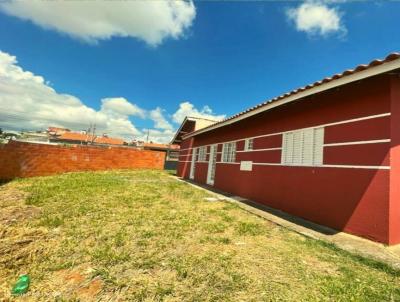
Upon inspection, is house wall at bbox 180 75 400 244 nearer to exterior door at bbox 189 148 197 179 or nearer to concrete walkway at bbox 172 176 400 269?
concrete walkway at bbox 172 176 400 269

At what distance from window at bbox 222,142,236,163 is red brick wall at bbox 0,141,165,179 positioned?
1024cm

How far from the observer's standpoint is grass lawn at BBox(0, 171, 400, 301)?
9.57 ft

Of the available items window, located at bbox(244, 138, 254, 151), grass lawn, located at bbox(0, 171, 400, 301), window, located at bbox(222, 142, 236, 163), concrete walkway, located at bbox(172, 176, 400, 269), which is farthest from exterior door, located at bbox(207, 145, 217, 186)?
grass lawn, located at bbox(0, 171, 400, 301)

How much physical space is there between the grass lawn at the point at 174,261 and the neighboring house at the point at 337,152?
1.23 m

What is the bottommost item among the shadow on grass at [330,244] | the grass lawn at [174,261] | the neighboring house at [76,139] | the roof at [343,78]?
the grass lawn at [174,261]

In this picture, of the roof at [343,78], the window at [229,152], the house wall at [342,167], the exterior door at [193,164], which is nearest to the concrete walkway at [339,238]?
the house wall at [342,167]

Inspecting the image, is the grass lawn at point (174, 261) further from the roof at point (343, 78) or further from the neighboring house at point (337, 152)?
the roof at point (343, 78)

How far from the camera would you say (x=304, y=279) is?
3.24 m

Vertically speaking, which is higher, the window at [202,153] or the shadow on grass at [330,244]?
the window at [202,153]

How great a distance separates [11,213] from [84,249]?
3400 millimetres

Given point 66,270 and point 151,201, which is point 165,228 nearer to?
point 66,270

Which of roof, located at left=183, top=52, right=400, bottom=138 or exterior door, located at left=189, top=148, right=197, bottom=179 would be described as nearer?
roof, located at left=183, top=52, right=400, bottom=138

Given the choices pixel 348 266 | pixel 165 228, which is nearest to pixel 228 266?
pixel 348 266

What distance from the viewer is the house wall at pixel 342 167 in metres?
4.77
